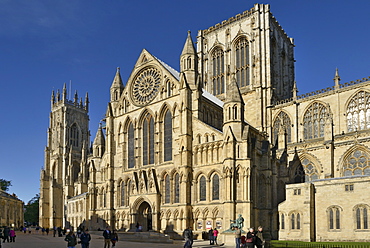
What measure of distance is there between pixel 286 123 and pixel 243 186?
21446 mm

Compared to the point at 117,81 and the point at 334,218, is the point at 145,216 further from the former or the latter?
the point at 334,218

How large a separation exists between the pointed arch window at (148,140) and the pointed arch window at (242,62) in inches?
874

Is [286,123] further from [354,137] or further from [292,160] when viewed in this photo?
[354,137]

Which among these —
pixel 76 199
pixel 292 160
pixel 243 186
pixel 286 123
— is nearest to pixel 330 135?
pixel 292 160

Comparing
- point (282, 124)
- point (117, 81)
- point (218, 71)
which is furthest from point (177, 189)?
point (218, 71)

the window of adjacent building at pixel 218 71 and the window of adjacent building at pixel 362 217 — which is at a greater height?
the window of adjacent building at pixel 218 71

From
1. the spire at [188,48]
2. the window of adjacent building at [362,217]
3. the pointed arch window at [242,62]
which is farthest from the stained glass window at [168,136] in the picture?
the pointed arch window at [242,62]

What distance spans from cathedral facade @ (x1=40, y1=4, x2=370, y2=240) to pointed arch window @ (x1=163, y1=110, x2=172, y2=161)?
0.18 m

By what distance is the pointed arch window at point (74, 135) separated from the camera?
3928 inches

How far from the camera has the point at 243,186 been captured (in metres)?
38.0

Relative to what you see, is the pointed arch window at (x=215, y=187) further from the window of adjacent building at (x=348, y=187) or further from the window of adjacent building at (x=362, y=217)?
the window of adjacent building at (x=362, y=217)

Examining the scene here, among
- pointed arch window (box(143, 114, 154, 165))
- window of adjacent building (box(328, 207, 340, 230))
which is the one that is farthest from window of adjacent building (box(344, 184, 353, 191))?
pointed arch window (box(143, 114, 154, 165))

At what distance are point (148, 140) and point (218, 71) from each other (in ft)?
85.8

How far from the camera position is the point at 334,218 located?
3631 cm
